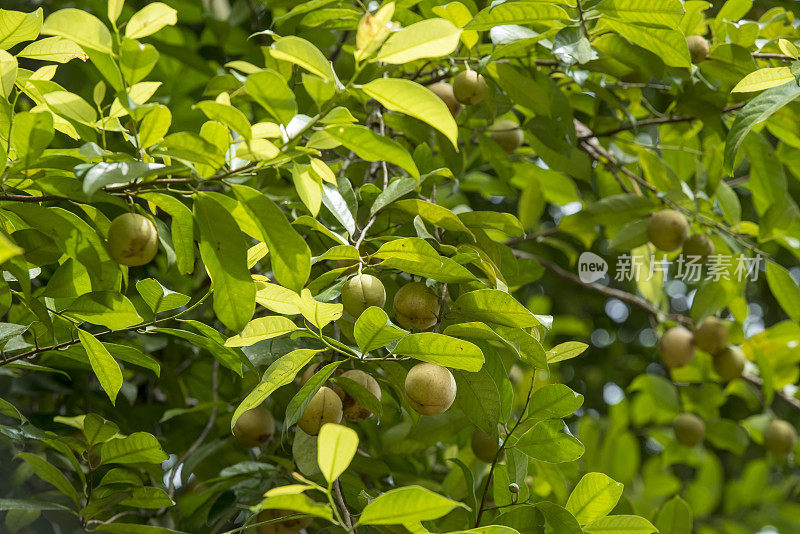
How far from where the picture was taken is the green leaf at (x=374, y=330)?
82 cm

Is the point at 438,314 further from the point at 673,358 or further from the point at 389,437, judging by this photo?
the point at 673,358

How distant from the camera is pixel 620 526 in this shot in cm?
93

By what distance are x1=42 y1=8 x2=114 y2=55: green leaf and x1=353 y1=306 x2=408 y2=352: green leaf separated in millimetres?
356

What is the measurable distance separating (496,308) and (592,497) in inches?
11.1

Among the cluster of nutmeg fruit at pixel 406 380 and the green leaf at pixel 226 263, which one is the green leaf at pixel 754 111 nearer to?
the cluster of nutmeg fruit at pixel 406 380

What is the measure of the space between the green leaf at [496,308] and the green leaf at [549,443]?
0.54 ft

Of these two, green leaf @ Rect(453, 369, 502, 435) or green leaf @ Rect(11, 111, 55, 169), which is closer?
green leaf @ Rect(11, 111, 55, 169)

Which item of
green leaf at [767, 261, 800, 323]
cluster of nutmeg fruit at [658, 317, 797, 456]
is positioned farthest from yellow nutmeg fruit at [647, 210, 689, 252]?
cluster of nutmeg fruit at [658, 317, 797, 456]

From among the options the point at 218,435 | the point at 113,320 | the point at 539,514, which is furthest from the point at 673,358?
the point at 113,320

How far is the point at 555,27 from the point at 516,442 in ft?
1.98

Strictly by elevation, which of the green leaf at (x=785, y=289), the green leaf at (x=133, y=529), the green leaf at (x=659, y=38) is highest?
the green leaf at (x=659, y=38)

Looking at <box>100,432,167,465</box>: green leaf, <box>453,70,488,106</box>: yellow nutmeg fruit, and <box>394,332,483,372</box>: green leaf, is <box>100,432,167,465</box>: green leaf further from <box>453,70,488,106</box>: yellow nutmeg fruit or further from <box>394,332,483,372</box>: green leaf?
<box>453,70,488,106</box>: yellow nutmeg fruit

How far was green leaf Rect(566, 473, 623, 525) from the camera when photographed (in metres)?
0.98

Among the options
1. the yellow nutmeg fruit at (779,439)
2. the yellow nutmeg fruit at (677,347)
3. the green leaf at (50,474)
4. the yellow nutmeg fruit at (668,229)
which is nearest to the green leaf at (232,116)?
the green leaf at (50,474)
